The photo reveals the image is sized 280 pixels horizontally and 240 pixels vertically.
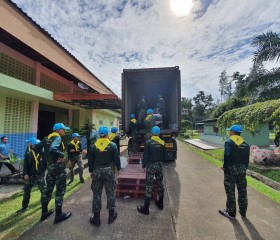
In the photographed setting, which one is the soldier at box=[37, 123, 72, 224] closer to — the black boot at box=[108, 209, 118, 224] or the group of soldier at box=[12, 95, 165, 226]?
the group of soldier at box=[12, 95, 165, 226]

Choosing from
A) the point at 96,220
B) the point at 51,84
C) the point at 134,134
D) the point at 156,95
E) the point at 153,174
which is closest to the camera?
the point at 96,220

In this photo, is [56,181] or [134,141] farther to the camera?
[134,141]

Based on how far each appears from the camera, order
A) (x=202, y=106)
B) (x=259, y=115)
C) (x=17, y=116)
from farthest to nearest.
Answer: (x=202, y=106) → (x=17, y=116) → (x=259, y=115)

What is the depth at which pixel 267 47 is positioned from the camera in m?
9.64

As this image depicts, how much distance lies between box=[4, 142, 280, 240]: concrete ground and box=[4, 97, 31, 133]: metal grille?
5277mm

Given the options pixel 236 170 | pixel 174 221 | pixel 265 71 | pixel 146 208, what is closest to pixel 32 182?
pixel 146 208

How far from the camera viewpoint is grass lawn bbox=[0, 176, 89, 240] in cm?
315

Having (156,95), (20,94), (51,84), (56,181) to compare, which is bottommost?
(56,181)

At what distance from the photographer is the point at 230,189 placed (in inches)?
145

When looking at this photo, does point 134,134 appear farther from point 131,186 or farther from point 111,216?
point 111,216

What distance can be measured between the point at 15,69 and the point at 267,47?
1226 centimetres

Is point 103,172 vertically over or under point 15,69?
under

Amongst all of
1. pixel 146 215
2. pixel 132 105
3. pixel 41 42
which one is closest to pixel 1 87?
pixel 41 42

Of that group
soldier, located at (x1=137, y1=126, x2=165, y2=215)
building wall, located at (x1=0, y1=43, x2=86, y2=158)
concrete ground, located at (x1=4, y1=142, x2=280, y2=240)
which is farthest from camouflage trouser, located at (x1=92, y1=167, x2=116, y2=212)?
building wall, located at (x1=0, y1=43, x2=86, y2=158)
